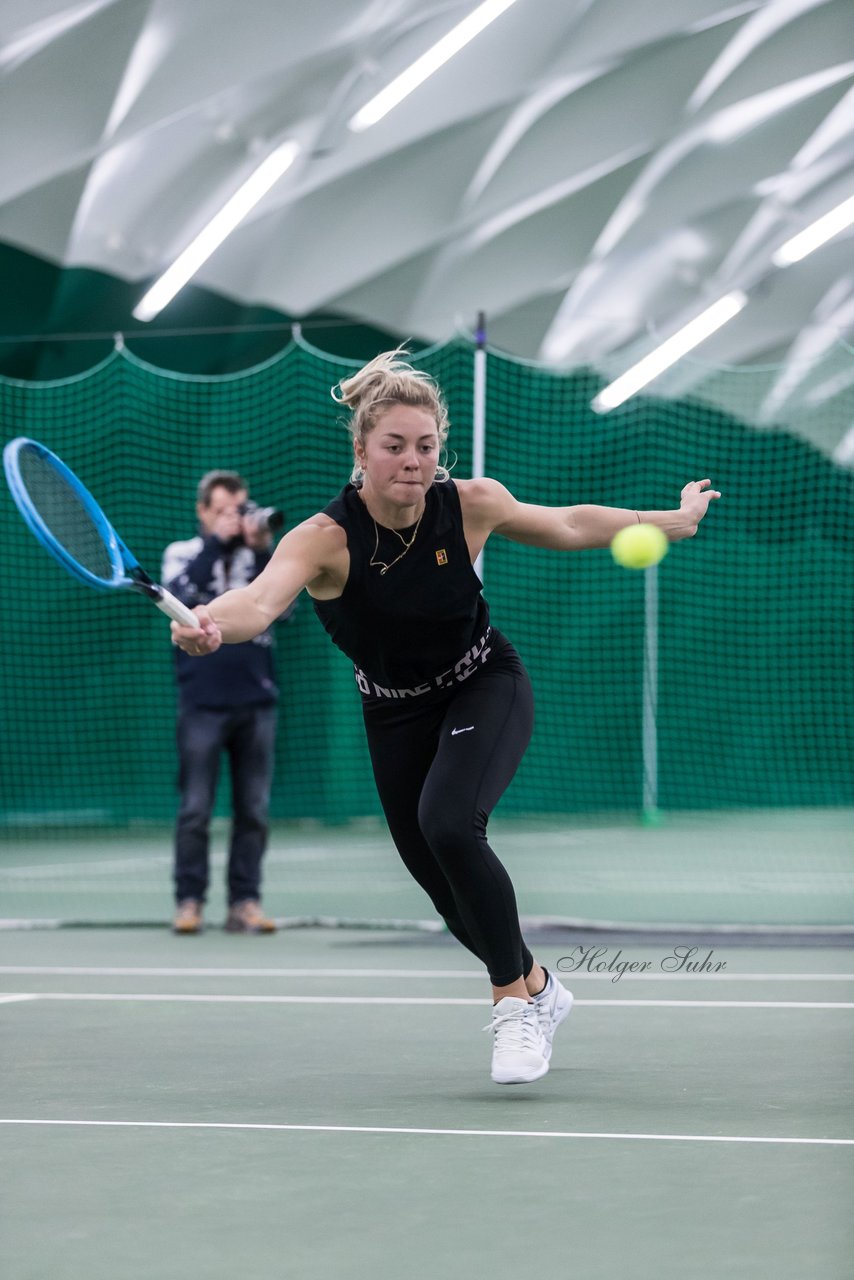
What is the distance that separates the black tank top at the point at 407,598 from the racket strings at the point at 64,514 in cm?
50

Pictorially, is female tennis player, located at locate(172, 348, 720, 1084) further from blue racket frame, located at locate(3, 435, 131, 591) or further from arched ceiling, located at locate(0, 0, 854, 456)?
arched ceiling, located at locate(0, 0, 854, 456)

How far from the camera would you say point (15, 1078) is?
4.57 m

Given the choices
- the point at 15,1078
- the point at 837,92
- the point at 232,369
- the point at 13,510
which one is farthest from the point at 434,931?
the point at 837,92

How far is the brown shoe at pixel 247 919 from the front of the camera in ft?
26.1

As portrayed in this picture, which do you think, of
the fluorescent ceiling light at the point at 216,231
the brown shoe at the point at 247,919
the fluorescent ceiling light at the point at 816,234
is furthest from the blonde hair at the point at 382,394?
the fluorescent ceiling light at the point at 816,234

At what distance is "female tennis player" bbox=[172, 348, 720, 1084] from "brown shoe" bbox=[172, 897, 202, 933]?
11.7 feet

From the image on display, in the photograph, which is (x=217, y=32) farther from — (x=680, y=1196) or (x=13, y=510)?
(x=680, y=1196)

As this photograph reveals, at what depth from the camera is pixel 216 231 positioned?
14180mm

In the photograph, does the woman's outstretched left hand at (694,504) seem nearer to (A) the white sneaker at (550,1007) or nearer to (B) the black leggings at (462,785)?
(B) the black leggings at (462,785)

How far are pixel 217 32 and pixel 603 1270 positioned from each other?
10.4 m

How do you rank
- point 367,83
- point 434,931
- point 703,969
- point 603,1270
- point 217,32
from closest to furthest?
point 603,1270 → point 703,969 → point 434,931 → point 217,32 → point 367,83

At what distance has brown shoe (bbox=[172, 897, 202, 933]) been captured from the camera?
7973 mm

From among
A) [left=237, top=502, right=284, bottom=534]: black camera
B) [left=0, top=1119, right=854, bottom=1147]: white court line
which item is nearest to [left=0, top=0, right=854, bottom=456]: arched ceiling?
[left=237, top=502, right=284, bottom=534]: black camera

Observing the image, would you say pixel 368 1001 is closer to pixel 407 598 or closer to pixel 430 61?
pixel 407 598
